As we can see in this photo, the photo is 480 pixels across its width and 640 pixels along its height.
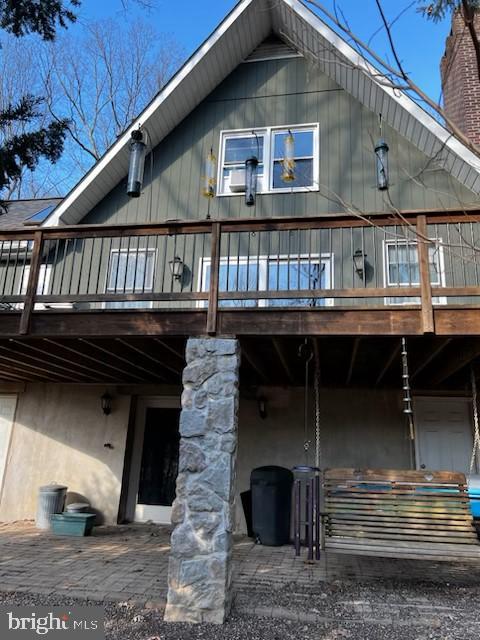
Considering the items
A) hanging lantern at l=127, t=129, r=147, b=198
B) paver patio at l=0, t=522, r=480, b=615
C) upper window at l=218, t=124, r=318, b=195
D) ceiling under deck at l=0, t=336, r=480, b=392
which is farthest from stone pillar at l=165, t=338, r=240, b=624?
upper window at l=218, t=124, r=318, b=195

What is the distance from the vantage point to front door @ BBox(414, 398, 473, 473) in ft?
23.8

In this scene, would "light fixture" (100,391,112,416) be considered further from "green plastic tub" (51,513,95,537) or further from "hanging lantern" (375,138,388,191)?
"hanging lantern" (375,138,388,191)

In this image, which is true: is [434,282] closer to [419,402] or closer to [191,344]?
[419,402]

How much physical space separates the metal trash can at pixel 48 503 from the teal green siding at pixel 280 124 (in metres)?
4.61

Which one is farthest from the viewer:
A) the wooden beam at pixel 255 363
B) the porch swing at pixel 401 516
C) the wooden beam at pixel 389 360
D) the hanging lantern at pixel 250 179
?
the hanging lantern at pixel 250 179

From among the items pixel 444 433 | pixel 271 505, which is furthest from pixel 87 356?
pixel 444 433

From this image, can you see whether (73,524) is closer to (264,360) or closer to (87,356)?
(87,356)

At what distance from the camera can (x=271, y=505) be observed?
22.3 ft

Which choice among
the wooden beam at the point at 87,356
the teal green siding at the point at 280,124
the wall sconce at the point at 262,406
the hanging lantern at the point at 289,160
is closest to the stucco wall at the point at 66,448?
the wooden beam at the point at 87,356

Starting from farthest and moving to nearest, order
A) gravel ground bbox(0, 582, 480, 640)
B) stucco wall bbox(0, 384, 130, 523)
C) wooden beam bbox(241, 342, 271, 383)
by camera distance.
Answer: stucco wall bbox(0, 384, 130, 523)
wooden beam bbox(241, 342, 271, 383)
gravel ground bbox(0, 582, 480, 640)

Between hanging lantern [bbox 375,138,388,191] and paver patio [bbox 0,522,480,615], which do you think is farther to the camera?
hanging lantern [bbox 375,138,388,191]

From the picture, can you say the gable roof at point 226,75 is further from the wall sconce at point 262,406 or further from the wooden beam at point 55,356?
the wall sconce at point 262,406

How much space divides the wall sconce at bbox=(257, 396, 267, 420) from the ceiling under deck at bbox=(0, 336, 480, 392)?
9.3 inches

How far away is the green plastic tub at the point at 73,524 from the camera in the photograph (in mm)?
7059
